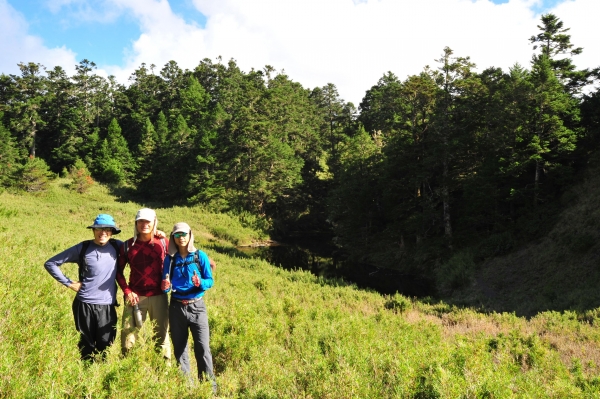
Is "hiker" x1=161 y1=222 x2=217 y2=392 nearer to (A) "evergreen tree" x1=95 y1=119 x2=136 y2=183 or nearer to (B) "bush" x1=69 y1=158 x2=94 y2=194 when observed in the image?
(B) "bush" x1=69 y1=158 x2=94 y2=194

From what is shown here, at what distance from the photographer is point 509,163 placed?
1991 cm

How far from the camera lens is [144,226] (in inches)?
173

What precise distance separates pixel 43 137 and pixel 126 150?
19.0 metres

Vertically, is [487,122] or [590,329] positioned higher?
[487,122]

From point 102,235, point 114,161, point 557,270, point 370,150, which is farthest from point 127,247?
point 114,161

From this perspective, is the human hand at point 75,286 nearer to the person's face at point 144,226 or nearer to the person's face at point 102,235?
the person's face at point 102,235

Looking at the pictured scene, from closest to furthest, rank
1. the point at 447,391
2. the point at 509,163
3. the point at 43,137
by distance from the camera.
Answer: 1. the point at 447,391
2. the point at 509,163
3. the point at 43,137

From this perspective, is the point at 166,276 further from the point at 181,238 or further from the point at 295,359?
the point at 295,359

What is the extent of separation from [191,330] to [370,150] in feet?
93.8

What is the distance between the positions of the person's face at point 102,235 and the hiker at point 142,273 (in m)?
0.25

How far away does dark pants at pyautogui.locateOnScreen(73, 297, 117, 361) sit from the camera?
419cm

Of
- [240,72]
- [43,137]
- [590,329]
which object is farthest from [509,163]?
[43,137]

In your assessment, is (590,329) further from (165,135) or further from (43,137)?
(43,137)

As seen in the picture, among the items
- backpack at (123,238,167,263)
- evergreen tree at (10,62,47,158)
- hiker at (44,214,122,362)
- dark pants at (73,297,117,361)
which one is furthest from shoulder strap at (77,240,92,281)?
evergreen tree at (10,62,47,158)
